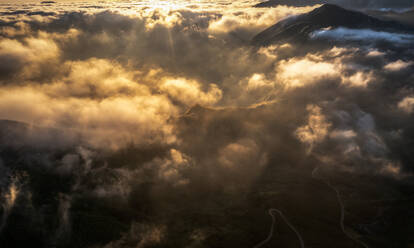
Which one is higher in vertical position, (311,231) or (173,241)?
(311,231)

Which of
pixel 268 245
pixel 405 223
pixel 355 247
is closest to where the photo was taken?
pixel 355 247

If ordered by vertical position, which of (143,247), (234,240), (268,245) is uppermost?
(268,245)

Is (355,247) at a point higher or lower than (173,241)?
higher

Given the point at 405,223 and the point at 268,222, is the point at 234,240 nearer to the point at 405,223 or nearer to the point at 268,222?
the point at 268,222

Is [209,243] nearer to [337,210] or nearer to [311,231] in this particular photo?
[311,231]

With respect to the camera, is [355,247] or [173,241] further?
[173,241]

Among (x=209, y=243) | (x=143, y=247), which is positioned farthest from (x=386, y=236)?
(x=143, y=247)

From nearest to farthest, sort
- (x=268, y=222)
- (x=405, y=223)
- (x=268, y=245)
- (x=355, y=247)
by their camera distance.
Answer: (x=355, y=247) < (x=268, y=245) < (x=405, y=223) < (x=268, y=222)

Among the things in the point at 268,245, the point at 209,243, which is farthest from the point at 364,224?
the point at 209,243

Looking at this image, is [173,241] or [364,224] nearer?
[364,224]
